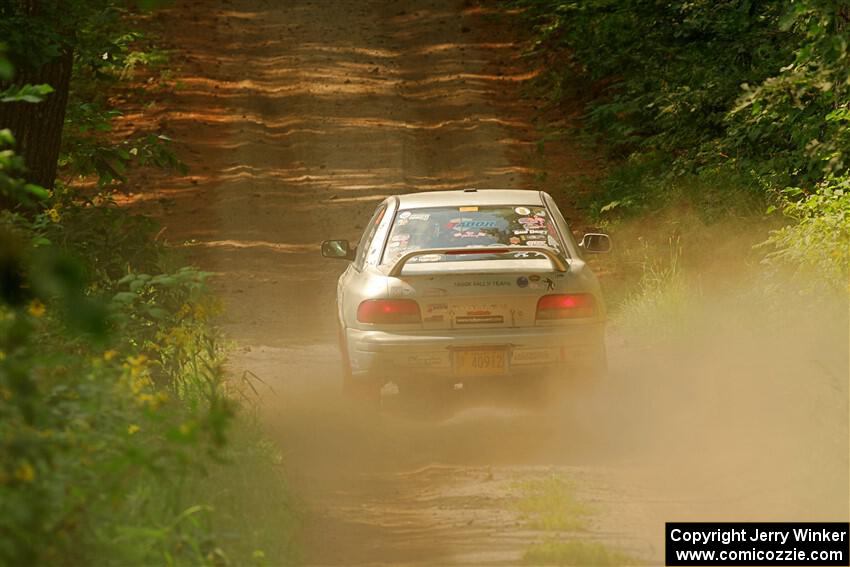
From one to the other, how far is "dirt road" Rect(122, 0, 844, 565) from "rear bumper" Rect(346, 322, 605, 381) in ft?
1.65

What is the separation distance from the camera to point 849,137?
12328 mm

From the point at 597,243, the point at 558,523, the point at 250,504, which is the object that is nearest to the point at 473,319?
the point at 597,243

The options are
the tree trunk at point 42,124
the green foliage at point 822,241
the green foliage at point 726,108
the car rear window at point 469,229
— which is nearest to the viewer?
the car rear window at point 469,229

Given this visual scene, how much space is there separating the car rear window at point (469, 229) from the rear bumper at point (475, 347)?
0.78 meters

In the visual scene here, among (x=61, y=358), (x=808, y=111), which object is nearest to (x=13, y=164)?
(x=61, y=358)

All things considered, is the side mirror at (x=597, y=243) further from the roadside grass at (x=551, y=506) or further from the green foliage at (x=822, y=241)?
the roadside grass at (x=551, y=506)

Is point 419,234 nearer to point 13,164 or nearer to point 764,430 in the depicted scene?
point 764,430

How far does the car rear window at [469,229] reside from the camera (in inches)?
420

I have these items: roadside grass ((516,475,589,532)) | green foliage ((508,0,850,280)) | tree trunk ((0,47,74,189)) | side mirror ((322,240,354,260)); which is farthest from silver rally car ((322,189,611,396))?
tree trunk ((0,47,74,189))

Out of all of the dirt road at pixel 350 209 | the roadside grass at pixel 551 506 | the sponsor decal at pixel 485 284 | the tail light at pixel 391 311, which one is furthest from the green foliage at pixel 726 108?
the roadside grass at pixel 551 506

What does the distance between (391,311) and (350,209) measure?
434 inches

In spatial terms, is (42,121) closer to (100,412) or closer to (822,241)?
(100,412)

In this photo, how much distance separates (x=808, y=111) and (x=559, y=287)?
16.9 feet

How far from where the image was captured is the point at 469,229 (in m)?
10.8
